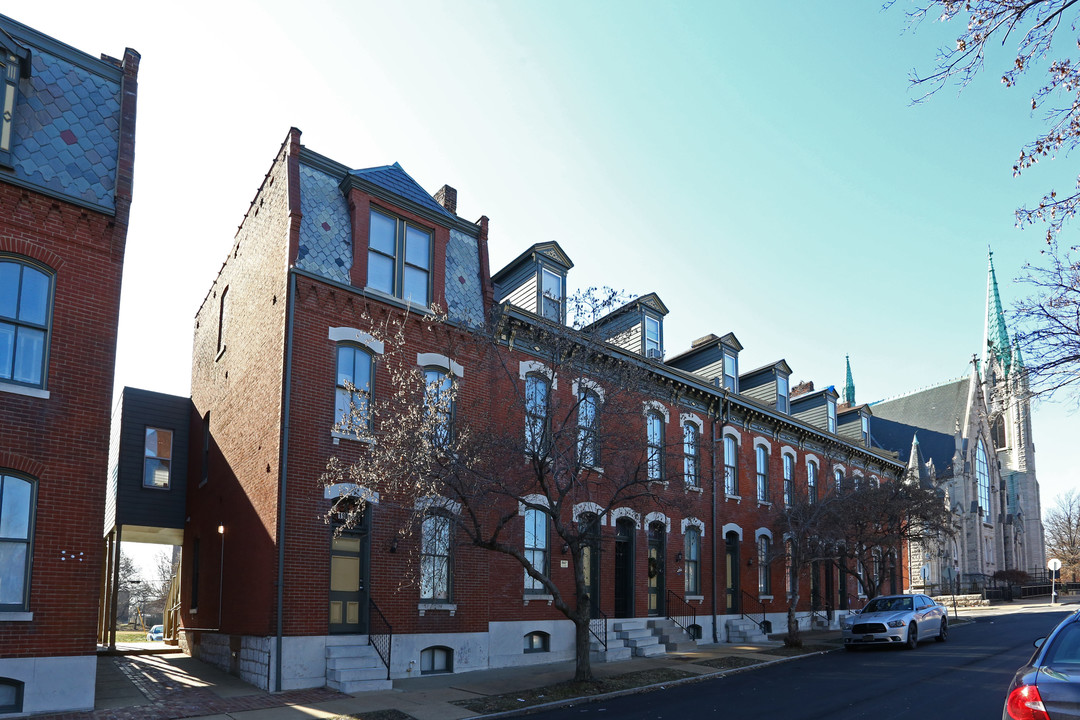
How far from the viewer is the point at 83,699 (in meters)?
12.9

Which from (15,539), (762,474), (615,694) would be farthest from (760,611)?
(15,539)

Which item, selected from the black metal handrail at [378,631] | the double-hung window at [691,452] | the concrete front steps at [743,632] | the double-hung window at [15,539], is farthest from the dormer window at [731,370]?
the double-hung window at [15,539]

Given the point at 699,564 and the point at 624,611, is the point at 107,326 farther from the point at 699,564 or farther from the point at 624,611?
the point at 699,564

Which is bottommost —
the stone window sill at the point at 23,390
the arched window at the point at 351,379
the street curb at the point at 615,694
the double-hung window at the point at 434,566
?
the street curb at the point at 615,694

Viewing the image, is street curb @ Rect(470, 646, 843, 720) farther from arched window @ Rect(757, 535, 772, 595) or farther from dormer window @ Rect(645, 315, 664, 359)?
dormer window @ Rect(645, 315, 664, 359)

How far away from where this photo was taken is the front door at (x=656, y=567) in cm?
2448

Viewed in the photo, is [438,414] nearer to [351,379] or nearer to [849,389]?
[351,379]

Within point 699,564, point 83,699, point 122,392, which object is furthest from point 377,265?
point 699,564

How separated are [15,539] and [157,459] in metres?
9.47

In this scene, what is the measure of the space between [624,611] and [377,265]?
12384 mm

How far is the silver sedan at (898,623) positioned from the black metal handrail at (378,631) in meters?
13.6

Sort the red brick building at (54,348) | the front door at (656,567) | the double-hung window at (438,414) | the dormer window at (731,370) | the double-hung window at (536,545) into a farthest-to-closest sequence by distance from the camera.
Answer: the dormer window at (731,370) → the front door at (656,567) → the double-hung window at (536,545) → the double-hung window at (438,414) → the red brick building at (54,348)

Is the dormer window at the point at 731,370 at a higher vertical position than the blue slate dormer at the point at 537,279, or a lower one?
lower

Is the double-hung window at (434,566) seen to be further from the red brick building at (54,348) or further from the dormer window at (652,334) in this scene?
the dormer window at (652,334)
